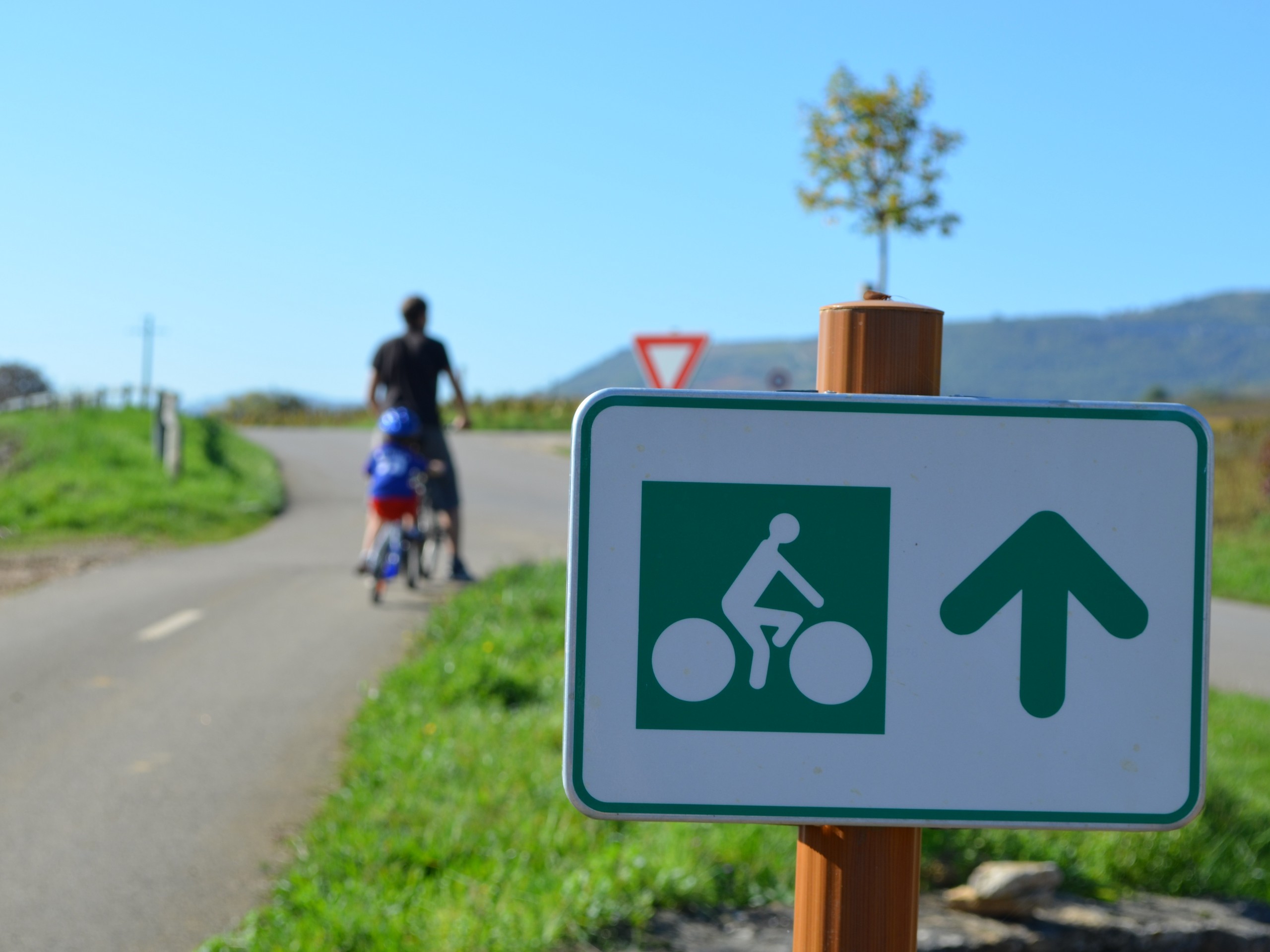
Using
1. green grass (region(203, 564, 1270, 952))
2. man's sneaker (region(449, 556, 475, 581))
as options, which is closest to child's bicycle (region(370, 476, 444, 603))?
man's sneaker (region(449, 556, 475, 581))

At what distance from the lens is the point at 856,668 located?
4.16 ft

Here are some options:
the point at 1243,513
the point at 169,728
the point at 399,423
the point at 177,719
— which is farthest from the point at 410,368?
the point at 1243,513

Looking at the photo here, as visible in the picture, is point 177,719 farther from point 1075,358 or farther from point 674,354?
point 1075,358

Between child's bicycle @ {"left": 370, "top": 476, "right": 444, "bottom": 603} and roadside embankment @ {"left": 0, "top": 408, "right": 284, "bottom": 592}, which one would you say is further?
roadside embankment @ {"left": 0, "top": 408, "right": 284, "bottom": 592}

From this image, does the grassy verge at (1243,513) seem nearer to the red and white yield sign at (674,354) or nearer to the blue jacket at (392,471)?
the red and white yield sign at (674,354)

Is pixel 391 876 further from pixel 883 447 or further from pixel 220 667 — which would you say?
pixel 220 667

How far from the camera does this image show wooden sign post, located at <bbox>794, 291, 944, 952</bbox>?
1.28 metres

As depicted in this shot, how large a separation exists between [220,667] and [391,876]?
3.10 metres

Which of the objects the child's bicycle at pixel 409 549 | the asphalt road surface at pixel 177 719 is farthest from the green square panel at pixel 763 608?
the child's bicycle at pixel 409 549

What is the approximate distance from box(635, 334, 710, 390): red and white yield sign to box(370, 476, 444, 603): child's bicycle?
4.01m

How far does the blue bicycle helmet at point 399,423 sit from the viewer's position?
7871 mm

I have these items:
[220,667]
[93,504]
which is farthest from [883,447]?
[93,504]

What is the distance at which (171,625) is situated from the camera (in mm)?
7250

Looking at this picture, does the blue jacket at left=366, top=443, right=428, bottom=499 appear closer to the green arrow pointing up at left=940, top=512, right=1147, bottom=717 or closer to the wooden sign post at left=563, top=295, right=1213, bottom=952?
the wooden sign post at left=563, top=295, right=1213, bottom=952
